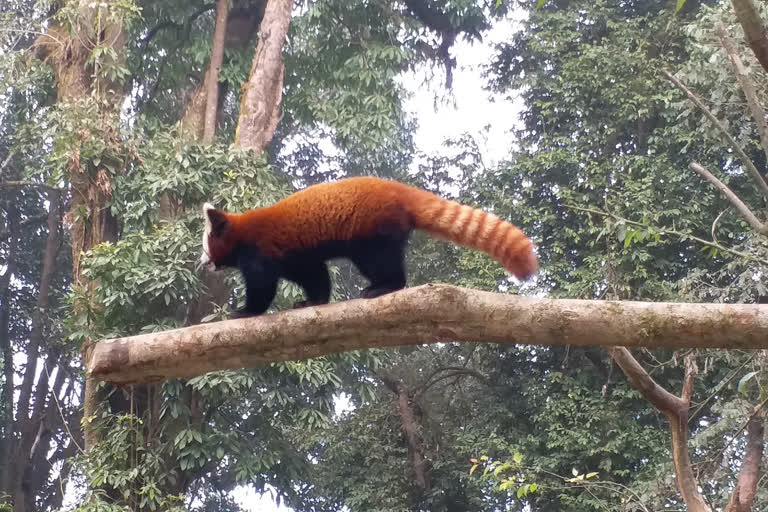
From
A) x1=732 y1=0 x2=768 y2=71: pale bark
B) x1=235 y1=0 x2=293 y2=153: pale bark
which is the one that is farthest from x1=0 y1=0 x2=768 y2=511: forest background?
x1=732 y1=0 x2=768 y2=71: pale bark

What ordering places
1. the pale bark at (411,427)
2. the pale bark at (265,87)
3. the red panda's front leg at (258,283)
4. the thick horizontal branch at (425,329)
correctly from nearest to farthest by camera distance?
1. the thick horizontal branch at (425,329)
2. the red panda's front leg at (258,283)
3. the pale bark at (265,87)
4. the pale bark at (411,427)

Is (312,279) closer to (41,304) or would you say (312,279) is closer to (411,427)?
(411,427)

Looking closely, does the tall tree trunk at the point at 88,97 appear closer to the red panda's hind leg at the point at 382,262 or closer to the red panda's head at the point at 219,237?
the red panda's head at the point at 219,237

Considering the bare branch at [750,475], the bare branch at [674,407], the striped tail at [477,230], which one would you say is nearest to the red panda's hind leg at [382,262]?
the striped tail at [477,230]

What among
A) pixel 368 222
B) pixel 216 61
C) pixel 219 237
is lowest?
pixel 368 222

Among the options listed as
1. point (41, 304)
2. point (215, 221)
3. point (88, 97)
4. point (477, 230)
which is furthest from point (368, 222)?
point (41, 304)

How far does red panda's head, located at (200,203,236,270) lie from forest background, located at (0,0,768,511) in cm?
148

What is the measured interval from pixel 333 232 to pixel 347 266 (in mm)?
7742

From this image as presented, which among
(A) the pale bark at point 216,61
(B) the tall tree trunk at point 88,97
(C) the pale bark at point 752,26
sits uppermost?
(A) the pale bark at point 216,61

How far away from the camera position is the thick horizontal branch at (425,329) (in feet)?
8.82

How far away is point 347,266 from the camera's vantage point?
11656mm

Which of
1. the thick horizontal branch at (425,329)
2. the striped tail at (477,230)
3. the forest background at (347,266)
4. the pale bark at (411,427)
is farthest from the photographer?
the pale bark at (411,427)

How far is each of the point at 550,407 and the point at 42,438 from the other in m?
7.72

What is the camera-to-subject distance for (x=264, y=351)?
10.1 ft
